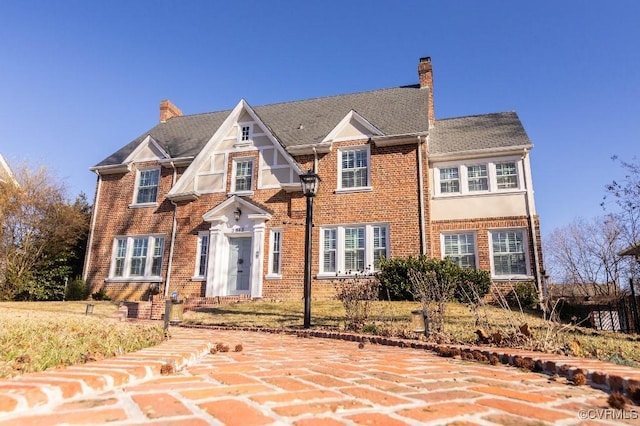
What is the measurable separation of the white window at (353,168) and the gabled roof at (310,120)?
4.13 ft

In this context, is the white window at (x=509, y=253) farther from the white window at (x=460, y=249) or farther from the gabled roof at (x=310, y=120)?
the gabled roof at (x=310, y=120)

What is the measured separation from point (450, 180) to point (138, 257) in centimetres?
1430

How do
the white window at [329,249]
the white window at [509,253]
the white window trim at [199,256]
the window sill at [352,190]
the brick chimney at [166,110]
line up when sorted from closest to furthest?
the white window at [509,253] < the white window at [329,249] < the window sill at [352,190] < the white window trim at [199,256] < the brick chimney at [166,110]

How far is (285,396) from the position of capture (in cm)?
242

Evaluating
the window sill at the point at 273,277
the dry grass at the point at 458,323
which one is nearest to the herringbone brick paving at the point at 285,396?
the dry grass at the point at 458,323

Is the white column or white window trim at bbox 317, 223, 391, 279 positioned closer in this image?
white window trim at bbox 317, 223, 391, 279

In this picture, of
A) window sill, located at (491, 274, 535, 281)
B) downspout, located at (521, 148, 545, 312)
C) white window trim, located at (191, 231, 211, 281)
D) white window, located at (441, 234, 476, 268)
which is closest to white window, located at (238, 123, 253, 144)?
white window trim, located at (191, 231, 211, 281)

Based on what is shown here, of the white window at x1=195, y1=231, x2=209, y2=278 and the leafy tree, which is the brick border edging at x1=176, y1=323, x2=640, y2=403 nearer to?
the white window at x1=195, y1=231, x2=209, y2=278

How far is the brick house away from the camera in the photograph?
51.1 feet

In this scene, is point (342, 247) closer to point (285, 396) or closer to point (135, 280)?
point (135, 280)

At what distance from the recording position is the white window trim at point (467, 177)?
1592cm

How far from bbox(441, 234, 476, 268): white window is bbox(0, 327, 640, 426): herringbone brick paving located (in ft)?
42.0

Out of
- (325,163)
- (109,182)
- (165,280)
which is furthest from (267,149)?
(109,182)

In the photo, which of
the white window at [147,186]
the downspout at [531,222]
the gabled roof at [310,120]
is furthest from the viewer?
the white window at [147,186]
